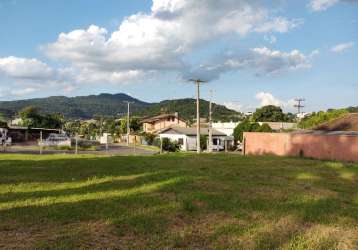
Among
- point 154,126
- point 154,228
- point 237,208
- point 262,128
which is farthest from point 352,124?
point 154,126

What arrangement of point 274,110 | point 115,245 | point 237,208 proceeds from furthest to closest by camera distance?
point 274,110, point 237,208, point 115,245

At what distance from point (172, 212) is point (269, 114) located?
94.5 metres

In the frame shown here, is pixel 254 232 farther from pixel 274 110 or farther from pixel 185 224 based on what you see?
pixel 274 110

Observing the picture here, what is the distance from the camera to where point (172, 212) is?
343 inches

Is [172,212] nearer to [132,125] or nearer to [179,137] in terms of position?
[179,137]

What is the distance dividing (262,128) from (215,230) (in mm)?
49757

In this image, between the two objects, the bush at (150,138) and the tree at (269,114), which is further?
the tree at (269,114)

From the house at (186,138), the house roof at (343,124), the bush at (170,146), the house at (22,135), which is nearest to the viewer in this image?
the house roof at (343,124)

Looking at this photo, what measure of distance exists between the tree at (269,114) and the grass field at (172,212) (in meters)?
85.7

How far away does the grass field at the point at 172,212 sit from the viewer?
260 inches

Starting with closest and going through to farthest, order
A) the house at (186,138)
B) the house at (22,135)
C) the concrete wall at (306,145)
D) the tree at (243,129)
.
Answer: the concrete wall at (306,145) → the house at (22,135) → the tree at (243,129) → the house at (186,138)

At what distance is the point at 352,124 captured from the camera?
121 feet

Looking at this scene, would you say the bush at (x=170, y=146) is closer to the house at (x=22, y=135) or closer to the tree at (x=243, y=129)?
the tree at (x=243, y=129)

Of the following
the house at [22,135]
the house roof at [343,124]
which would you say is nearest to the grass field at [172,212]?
the house roof at [343,124]
